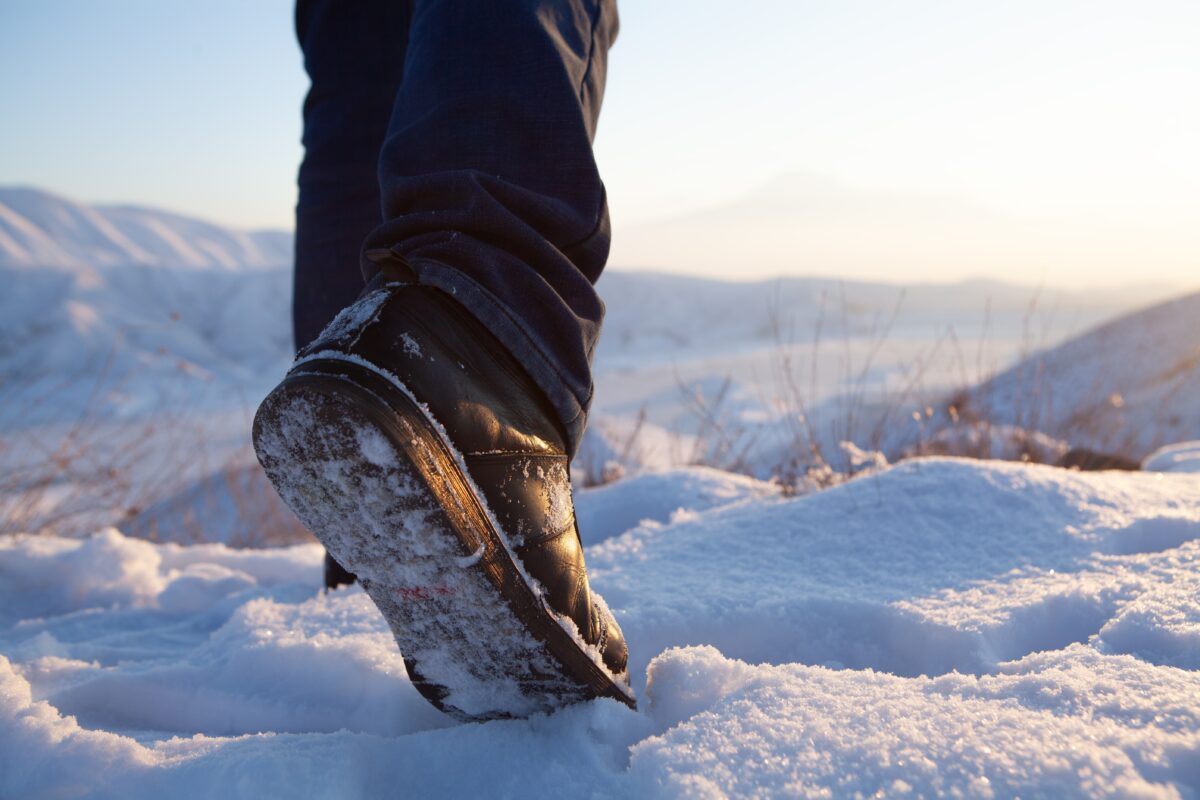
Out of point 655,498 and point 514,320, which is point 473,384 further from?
point 655,498

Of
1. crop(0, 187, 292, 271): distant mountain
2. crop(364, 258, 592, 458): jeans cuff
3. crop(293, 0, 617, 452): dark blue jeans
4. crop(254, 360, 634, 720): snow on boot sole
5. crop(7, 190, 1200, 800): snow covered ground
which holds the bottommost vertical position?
crop(0, 187, 292, 271): distant mountain

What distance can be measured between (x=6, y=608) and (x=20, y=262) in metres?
15.8

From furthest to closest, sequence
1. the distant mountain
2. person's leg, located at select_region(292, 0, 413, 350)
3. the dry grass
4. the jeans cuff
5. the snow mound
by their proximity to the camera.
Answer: the distant mountain < the dry grass < the snow mound < person's leg, located at select_region(292, 0, 413, 350) < the jeans cuff

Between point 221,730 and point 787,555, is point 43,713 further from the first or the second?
point 787,555

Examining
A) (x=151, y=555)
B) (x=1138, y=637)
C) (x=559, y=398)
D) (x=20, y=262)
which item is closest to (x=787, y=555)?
(x=1138, y=637)

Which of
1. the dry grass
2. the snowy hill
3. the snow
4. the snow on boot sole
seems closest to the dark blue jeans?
the snow on boot sole

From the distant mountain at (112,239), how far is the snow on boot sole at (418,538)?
1640 cm

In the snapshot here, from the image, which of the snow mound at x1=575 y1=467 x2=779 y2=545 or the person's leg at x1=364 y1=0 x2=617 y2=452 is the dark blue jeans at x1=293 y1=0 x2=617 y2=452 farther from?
the snow mound at x1=575 y1=467 x2=779 y2=545

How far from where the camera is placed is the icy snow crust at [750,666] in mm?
582

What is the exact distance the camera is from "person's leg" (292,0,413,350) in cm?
120

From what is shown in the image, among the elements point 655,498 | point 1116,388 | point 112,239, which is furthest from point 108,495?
point 112,239

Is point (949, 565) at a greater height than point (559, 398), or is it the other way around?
point (559, 398)

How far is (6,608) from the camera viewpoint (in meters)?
1.42

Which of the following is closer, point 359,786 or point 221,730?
point 359,786
